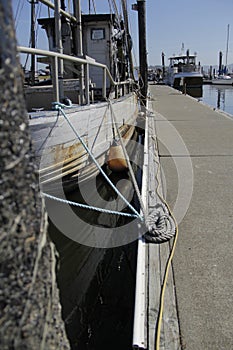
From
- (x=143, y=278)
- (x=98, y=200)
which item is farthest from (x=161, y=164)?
(x=143, y=278)

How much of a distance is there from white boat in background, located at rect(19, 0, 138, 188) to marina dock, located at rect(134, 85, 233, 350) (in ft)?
4.70

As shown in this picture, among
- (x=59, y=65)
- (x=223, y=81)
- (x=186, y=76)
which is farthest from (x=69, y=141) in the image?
(x=223, y=81)

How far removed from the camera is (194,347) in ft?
7.50

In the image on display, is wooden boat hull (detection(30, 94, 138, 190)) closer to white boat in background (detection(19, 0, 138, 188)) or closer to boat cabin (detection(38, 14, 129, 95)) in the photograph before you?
white boat in background (detection(19, 0, 138, 188))

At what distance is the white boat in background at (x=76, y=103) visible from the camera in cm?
468

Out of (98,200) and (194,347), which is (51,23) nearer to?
(98,200)

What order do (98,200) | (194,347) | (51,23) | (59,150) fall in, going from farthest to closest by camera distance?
(51,23)
(98,200)
(59,150)
(194,347)

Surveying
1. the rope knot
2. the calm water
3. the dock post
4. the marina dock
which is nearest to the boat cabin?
the marina dock

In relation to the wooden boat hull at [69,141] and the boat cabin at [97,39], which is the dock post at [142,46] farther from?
the wooden boat hull at [69,141]

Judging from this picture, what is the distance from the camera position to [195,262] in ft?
10.8

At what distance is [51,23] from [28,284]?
1000cm

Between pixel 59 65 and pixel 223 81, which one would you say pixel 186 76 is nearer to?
pixel 223 81

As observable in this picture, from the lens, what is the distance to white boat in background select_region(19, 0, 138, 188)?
184 inches

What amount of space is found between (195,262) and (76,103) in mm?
5067
